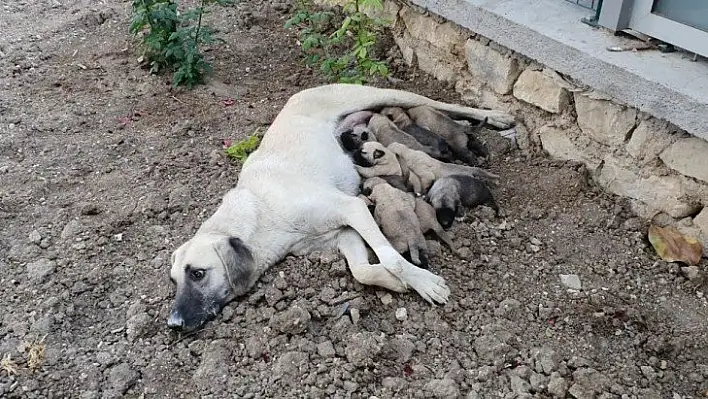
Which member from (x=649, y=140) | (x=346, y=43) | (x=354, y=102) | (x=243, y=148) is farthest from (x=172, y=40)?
(x=649, y=140)

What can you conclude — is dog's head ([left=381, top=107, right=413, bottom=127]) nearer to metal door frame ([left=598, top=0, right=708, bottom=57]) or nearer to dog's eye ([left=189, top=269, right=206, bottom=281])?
metal door frame ([left=598, top=0, right=708, bottom=57])

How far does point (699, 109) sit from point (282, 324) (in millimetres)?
2396

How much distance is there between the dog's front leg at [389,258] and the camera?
13.0 feet

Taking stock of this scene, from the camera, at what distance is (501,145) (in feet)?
16.8

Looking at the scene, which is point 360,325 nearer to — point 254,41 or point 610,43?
point 610,43

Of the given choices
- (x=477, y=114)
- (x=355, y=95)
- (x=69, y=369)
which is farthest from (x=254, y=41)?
(x=69, y=369)

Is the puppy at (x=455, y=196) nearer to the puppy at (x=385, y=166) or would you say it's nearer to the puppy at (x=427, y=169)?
the puppy at (x=427, y=169)

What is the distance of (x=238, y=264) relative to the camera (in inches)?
158

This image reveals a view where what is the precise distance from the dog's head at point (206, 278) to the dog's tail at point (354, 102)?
1.60 m

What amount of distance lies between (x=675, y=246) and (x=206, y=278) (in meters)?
2.60

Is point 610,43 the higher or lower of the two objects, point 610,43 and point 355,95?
the higher

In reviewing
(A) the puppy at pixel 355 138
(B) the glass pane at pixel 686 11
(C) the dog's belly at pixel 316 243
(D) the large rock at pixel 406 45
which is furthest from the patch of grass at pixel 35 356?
(B) the glass pane at pixel 686 11

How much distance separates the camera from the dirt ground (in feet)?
11.8

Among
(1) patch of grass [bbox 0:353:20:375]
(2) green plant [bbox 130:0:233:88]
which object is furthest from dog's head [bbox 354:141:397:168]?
(1) patch of grass [bbox 0:353:20:375]
